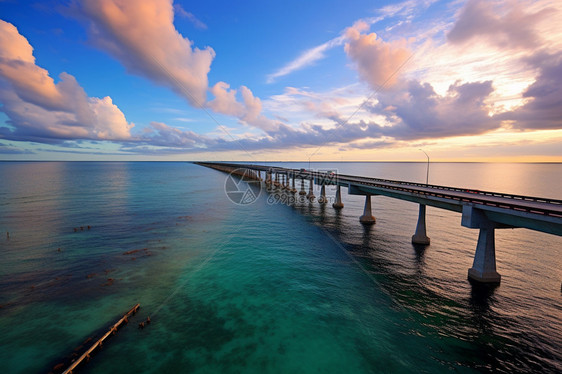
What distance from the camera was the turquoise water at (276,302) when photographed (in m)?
16.4

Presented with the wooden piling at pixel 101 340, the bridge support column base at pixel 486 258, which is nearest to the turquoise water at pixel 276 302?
the wooden piling at pixel 101 340

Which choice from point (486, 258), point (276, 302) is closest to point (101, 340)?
point (276, 302)

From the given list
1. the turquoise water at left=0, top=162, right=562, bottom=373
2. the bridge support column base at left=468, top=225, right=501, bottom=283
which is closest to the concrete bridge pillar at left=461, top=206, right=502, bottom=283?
the bridge support column base at left=468, top=225, right=501, bottom=283

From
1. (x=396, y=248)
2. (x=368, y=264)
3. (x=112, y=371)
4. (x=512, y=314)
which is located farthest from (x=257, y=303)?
(x=396, y=248)

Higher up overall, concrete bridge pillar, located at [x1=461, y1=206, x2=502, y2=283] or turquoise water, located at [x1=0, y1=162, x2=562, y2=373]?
concrete bridge pillar, located at [x1=461, y1=206, x2=502, y2=283]

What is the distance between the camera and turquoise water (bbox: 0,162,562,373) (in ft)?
53.9

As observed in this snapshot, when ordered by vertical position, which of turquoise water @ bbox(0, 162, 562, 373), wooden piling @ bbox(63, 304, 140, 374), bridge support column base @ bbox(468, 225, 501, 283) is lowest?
turquoise water @ bbox(0, 162, 562, 373)

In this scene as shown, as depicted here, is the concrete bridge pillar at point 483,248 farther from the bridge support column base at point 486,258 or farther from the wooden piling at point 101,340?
the wooden piling at point 101,340

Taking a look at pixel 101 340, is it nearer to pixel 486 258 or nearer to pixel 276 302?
pixel 276 302

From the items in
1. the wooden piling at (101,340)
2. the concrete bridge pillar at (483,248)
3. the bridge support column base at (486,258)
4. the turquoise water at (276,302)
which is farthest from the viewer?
the concrete bridge pillar at (483,248)

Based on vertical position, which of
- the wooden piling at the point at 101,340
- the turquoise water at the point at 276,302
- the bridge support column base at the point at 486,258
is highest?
the bridge support column base at the point at 486,258

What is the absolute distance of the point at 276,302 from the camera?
23078mm

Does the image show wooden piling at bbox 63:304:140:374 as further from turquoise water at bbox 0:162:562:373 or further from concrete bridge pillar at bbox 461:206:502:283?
concrete bridge pillar at bbox 461:206:502:283

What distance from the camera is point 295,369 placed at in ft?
51.4
